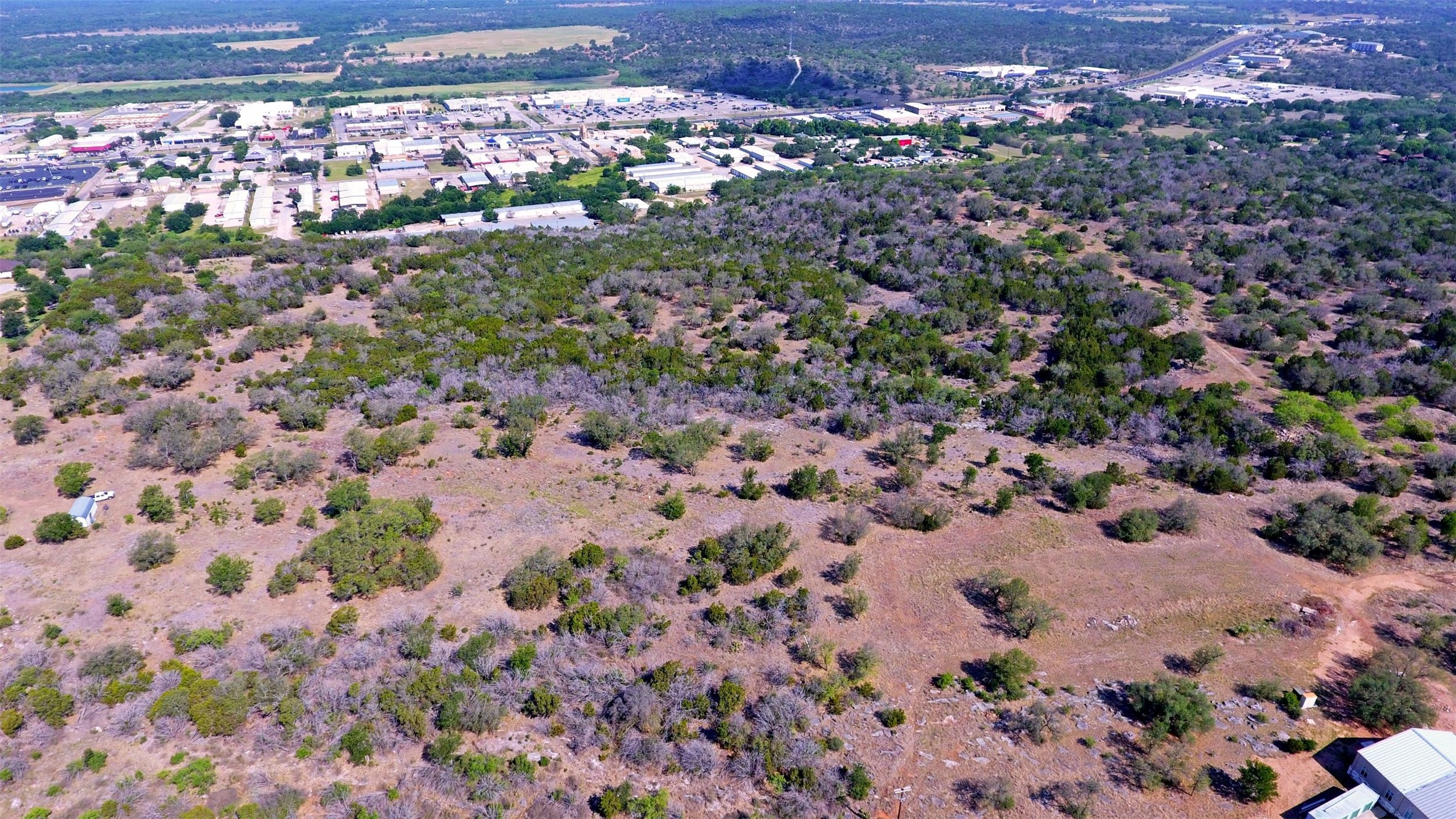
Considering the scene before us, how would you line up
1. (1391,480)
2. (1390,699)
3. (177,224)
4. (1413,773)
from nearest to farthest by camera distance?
(1413,773)
(1390,699)
(1391,480)
(177,224)

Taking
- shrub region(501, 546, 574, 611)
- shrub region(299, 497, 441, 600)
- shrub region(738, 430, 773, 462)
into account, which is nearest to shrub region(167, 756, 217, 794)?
shrub region(299, 497, 441, 600)

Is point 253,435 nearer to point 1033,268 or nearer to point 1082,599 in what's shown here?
point 1082,599

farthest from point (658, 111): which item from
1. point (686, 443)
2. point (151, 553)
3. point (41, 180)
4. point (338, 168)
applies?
point (151, 553)

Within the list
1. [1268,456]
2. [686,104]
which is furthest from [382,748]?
[686,104]

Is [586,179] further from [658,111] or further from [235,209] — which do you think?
[658,111]

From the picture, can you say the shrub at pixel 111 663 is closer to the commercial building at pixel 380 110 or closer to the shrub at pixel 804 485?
the shrub at pixel 804 485

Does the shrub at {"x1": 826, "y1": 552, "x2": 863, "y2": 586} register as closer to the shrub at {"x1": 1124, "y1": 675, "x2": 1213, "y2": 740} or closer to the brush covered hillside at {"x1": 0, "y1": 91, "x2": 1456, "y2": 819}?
the brush covered hillside at {"x1": 0, "y1": 91, "x2": 1456, "y2": 819}
